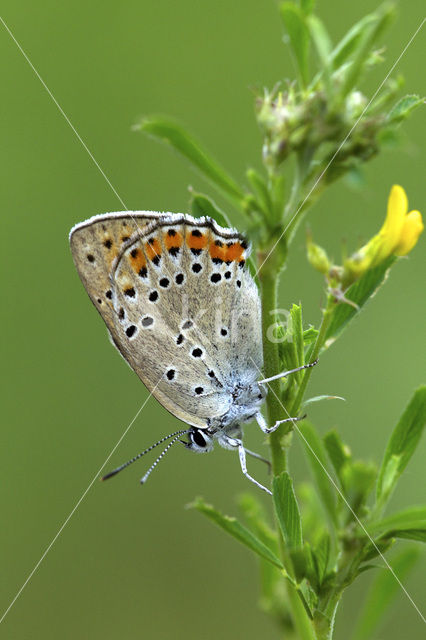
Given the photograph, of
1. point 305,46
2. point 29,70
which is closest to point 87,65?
point 29,70

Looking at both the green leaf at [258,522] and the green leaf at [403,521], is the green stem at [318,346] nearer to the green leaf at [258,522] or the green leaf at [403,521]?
the green leaf at [403,521]

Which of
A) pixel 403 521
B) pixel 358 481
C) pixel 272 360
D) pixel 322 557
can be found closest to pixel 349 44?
pixel 272 360

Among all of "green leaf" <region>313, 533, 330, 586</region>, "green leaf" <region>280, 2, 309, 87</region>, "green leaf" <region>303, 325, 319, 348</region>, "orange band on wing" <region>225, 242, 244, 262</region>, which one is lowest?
"green leaf" <region>313, 533, 330, 586</region>

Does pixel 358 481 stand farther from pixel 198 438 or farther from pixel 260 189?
pixel 198 438

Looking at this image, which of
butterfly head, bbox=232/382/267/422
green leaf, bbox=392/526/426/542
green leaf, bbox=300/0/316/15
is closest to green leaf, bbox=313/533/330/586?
green leaf, bbox=392/526/426/542

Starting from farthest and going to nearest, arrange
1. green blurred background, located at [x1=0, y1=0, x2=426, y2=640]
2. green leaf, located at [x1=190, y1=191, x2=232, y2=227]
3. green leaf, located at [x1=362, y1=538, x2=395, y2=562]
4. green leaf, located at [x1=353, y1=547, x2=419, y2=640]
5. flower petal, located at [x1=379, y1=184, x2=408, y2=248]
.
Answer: green blurred background, located at [x1=0, y1=0, x2=426, y2=640], green leaf, located at [x1=353, y1=547, x2=419, y2=640], green leaf, located at [x1=190, y1=191, x2=232, y2=227], green leaf, located at [x1=362, y1=538, x2=395, y2=562], flower petal, located at [x1=379, y1=184, x2=408, y2=248]

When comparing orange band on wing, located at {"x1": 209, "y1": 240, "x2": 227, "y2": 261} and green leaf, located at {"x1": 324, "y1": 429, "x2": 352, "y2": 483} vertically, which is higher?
orange band on wing, located at {"x1": 209, "y1": 240, "x2": 227, "y2": 261}

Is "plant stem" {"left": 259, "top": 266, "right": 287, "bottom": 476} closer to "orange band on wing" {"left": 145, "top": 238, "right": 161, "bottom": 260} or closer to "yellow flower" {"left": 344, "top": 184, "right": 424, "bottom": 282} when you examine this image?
"yellow flower" {"left": 344, "top": 184, "right": 424, "bottom": 282}

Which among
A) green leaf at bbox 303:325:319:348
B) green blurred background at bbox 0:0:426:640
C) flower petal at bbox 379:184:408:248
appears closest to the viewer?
flower petal at bbox 379:184:408:248
